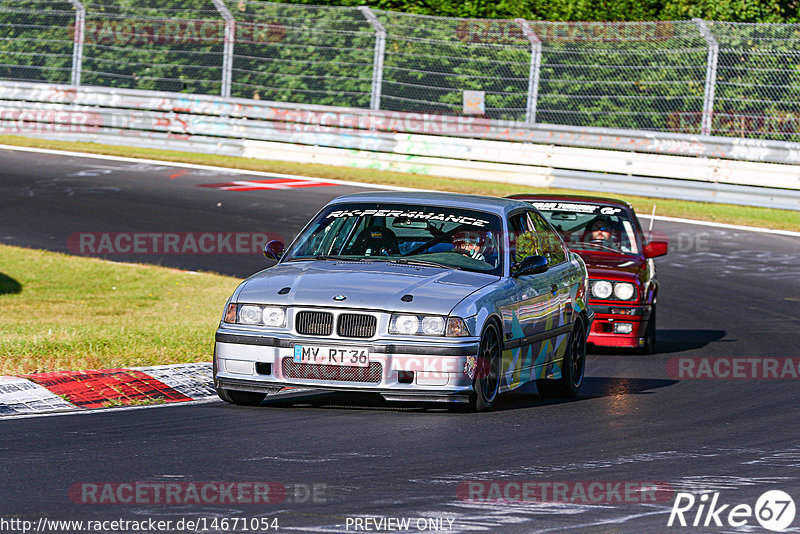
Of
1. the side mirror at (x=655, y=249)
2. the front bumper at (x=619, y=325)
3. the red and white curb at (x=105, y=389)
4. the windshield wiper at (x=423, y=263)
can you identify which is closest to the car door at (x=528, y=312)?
the windshield wiper at (x=423, y=263)

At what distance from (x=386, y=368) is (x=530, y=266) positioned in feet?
5.16

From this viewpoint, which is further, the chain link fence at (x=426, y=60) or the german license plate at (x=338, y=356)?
the chain link fence at (x=426, y=60)

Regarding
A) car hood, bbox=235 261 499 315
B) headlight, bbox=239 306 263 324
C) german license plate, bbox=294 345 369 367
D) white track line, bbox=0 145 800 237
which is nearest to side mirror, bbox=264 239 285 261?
car hood, bbox=235 261 499 315

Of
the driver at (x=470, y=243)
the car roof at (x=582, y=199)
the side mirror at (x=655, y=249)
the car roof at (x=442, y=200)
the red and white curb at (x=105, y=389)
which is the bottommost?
the red and white curb at (x=105, y=389)

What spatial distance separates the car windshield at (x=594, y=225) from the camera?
548 inches

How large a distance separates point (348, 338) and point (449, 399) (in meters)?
0.73

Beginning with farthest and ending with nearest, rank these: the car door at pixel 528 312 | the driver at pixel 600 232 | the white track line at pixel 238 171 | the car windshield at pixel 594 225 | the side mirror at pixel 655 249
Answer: the white track line at pixel 238 171 → the driver at pixel 600 232 → the car windshield at pixel 594 225 → the side mirror at pixel 655 249 → the car door at pixel 528 312

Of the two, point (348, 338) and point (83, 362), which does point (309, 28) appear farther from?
Answer: point (348, 338)

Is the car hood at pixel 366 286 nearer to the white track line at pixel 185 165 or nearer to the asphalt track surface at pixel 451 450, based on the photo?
the asphalt track surface at pixel 451 450

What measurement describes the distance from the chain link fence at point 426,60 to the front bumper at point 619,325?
11.2 meters

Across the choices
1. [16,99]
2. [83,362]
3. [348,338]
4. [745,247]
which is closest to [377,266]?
[348,338]

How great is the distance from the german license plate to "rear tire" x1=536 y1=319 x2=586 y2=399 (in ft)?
6.55

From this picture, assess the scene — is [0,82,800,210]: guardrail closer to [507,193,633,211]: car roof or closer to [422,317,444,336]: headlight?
[507,193,633,211]: car roof

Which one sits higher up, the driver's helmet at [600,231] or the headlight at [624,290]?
the driver's helmet at [600,231]
